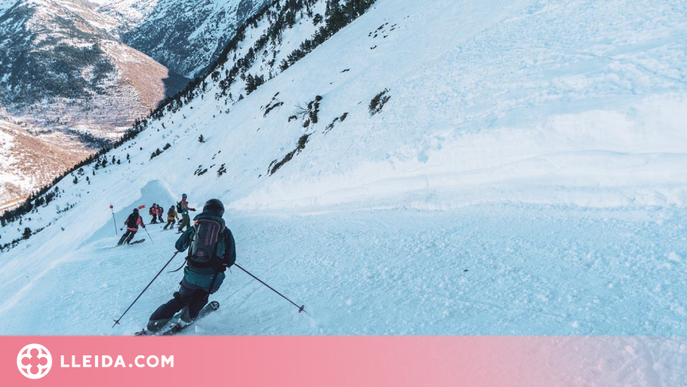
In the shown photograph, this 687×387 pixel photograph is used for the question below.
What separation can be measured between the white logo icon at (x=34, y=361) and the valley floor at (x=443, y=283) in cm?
→ 74

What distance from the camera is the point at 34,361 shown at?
360cm

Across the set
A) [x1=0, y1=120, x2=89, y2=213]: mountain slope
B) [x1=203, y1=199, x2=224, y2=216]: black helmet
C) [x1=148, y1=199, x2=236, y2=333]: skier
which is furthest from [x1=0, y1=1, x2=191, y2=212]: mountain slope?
[x1=203, y1=199, x2=224, y2=216]: black helmet

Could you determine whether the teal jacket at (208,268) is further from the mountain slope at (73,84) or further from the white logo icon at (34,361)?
the mountain slope at (73,84)

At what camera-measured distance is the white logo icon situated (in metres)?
3.45

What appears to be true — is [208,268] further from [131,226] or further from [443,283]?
[131,226]

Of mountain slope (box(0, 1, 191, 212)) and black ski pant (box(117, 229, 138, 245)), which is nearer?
black ski pant (box(117, 229, 138, 245))

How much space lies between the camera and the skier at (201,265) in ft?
13.0

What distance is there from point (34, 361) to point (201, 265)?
6.17 ft

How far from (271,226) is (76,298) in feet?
15.4

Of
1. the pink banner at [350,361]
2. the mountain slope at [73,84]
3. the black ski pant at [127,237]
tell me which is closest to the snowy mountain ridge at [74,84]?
the mountain slope at [73,84]

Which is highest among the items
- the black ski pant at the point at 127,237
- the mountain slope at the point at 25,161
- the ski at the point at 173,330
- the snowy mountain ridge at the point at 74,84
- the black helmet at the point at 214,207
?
the snowy mountain ridge at the point at 74,84

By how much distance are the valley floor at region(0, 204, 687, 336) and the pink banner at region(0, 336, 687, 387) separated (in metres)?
0.20

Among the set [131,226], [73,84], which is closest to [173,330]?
[131,226]

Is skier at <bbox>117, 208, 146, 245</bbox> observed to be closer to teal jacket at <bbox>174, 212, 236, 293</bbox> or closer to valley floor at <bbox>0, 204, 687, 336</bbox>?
valley floor at <bbox>0, 204, 687, 336</bbox>
